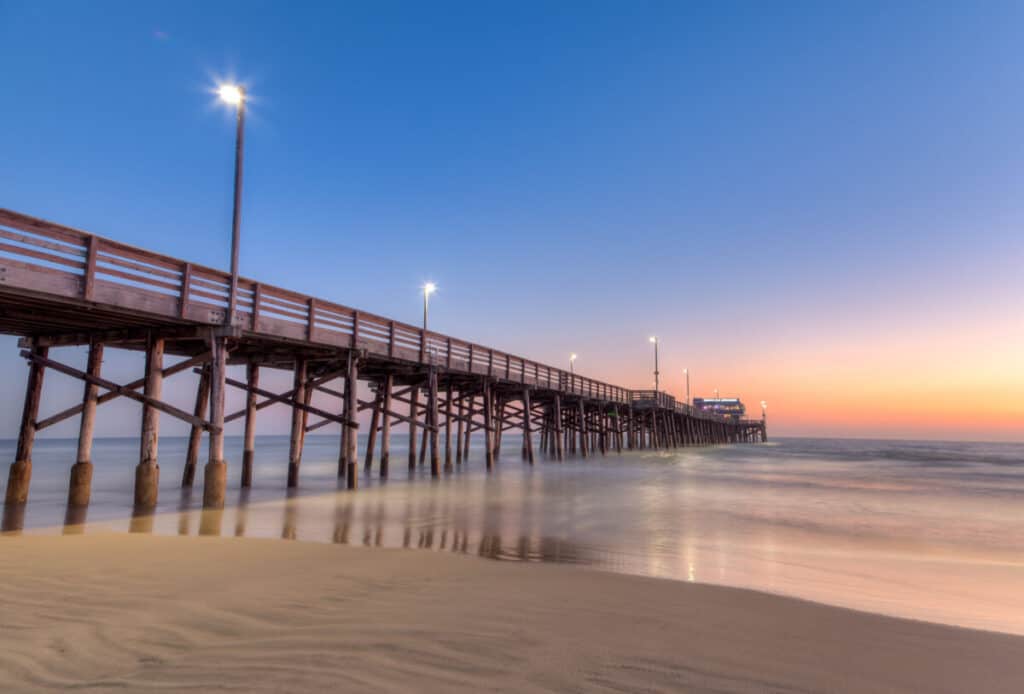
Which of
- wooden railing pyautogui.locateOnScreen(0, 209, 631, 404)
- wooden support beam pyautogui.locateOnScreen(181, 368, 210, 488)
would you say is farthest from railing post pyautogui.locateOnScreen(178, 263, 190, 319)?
wooden support beam pyautogui.locateOnScreen(181, 368, 210, 488)

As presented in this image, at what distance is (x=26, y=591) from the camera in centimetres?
416

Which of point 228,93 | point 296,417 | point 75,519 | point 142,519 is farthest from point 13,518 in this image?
point 228,93

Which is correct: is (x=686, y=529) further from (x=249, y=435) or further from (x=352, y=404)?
(x=249, y=435)

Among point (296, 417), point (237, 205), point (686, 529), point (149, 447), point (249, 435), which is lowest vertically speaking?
point (686, 529)

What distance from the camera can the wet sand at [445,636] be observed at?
8.62ft

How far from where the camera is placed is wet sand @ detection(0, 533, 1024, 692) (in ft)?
8.62

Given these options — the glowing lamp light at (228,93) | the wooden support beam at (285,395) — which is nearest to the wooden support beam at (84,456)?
the wooden support beam at (285,395)

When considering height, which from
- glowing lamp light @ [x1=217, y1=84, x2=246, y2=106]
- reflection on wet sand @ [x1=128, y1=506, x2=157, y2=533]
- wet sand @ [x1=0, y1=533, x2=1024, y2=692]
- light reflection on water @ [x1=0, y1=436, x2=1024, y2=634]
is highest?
glowing lamp light @ [x1=217, y1=84, x2=246, y2=106]

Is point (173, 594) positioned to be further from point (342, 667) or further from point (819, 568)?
point (819, 568)

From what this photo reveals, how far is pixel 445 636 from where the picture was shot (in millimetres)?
3148

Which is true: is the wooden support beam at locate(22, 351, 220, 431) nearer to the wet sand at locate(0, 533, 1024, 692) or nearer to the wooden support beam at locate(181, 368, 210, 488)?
the wooden support beam at locate(181, 368, 210, 488)

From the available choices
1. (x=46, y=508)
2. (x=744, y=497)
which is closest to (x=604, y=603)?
(x=46, y=508)

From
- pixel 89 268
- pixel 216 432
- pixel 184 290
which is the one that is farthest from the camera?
pixel 216 432

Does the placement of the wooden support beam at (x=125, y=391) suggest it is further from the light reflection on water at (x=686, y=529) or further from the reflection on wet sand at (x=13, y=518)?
the reflection on wet sand at (x=13, y=518)
